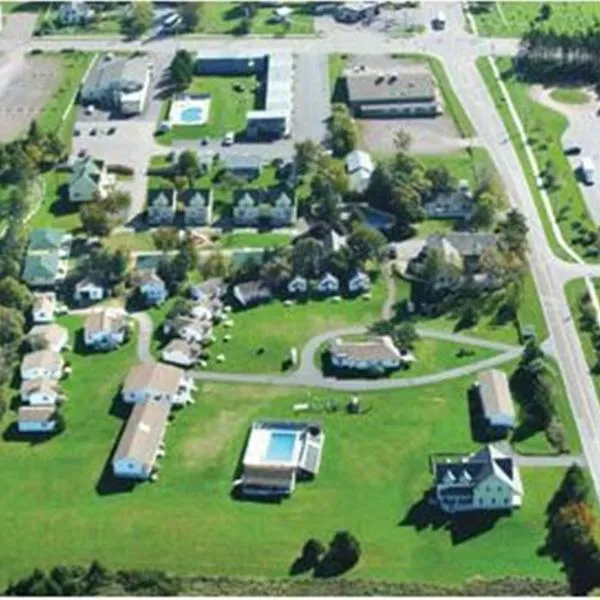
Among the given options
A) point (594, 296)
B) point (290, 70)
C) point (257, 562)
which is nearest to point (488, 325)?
point (594, 296)

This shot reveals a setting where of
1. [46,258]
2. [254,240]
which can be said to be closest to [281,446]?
[254,240]

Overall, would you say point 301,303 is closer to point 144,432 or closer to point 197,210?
point 197,210

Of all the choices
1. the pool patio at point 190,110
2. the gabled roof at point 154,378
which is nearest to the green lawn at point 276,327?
the gabled roof at point 154,378

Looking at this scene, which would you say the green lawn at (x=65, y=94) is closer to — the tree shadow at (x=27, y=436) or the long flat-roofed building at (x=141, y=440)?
the tree shadow at (x=27, y=436)

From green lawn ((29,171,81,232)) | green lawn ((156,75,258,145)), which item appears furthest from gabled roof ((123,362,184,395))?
green lawn ((156,75,258,145))

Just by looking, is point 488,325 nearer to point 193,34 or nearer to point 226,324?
point 226,324

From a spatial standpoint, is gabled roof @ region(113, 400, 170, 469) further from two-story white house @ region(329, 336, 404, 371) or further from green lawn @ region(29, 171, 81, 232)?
green lawn @ region(29, 171, 81, 232)

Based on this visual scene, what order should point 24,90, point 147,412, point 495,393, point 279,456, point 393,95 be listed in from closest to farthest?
point 279,456 → point 147,412 → point 495,393 → point 393,95 → point 24,90
